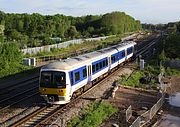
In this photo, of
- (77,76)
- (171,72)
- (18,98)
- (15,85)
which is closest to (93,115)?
(77,76)

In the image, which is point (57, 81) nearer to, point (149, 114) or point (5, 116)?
point (5, 116)

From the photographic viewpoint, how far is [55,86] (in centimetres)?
2311

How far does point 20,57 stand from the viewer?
41656mm

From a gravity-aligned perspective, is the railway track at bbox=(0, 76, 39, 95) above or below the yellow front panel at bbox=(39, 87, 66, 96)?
below

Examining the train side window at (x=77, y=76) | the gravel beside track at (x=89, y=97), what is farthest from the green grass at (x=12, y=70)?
the train side window at (x=77, y=76)

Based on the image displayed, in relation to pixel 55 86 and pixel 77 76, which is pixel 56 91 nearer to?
pixel 55 86

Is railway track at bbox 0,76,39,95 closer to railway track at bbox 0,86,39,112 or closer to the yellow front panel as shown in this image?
railway track at bbox 0,86,39,112

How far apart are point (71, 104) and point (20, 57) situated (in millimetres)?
18473

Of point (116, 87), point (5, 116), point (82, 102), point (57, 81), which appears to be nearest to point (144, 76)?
point (116, 87)

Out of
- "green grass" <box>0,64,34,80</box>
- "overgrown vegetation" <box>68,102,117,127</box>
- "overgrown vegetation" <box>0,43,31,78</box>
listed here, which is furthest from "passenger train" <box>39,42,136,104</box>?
"overgrown vegetation" <box>0,43,31,78</box>

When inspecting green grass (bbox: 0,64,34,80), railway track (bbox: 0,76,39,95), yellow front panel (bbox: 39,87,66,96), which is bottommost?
railway track (bbox: 0,76,39,95)

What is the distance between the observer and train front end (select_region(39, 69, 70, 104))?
75.6 ft

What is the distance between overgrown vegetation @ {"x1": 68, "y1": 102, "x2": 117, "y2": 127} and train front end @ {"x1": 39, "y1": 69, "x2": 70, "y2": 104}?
173 cm

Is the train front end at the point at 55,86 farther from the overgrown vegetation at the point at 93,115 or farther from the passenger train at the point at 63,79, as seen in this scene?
the overgrown vegetation at the point at 93,115
